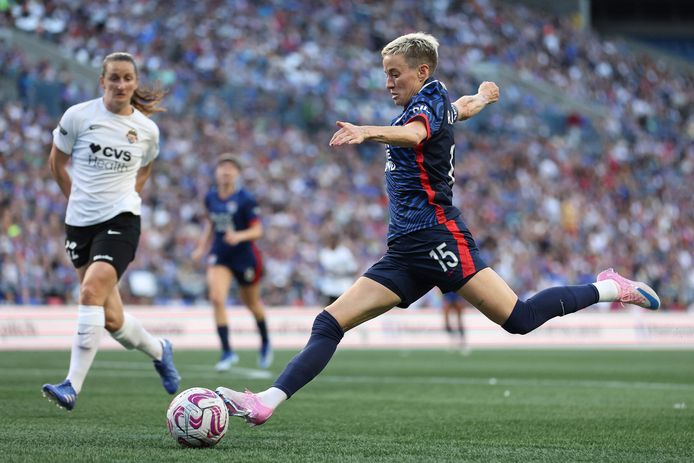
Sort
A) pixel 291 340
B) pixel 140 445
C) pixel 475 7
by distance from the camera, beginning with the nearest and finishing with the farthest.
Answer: pixel 140 445
pixel 291 340
pixel 475 7

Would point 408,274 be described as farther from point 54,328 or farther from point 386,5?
point 386,5

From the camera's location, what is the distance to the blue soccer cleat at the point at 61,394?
25.3ft

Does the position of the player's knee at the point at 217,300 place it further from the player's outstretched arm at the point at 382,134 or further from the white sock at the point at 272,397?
the player's outstretched arm at the point at 382,134

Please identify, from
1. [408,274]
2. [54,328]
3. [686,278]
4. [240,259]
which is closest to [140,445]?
[408,274]

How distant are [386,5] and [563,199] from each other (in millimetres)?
9512

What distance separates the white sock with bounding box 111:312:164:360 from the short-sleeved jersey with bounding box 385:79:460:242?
296 centimetres

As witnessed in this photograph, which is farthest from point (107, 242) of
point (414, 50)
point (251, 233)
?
point (251, 233)

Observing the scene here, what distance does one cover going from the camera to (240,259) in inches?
584

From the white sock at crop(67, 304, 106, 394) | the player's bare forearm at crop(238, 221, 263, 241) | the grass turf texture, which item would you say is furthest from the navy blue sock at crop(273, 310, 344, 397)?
the player's bare forearm at crop(238, 221, 263, 241)

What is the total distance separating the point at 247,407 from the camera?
6422 mm

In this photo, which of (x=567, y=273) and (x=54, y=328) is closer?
(x=54, y=328)

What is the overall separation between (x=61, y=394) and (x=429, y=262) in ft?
9.03

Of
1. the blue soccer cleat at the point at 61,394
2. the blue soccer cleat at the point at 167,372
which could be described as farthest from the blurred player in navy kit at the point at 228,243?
the blue soccer cleat at the point at 61,394

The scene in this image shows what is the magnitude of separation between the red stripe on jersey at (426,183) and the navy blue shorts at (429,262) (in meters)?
0.06
